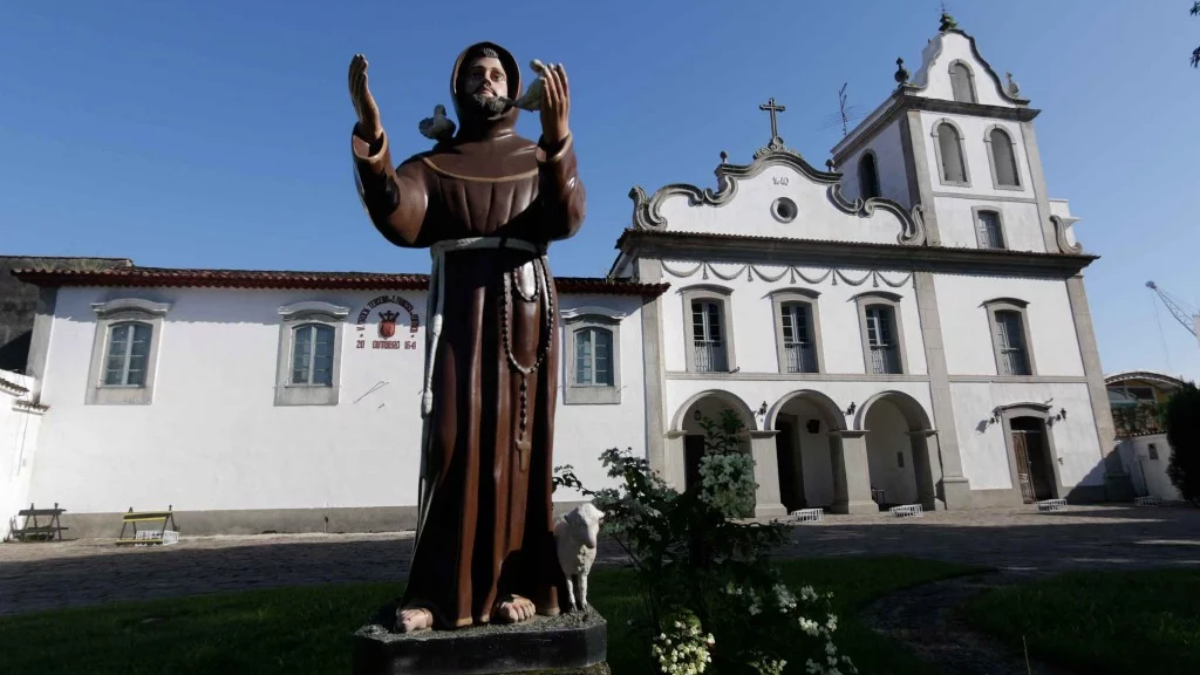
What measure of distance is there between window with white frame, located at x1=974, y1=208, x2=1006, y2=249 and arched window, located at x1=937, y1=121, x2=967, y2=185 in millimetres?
1090

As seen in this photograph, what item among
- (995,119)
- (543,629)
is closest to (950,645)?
(543,629)

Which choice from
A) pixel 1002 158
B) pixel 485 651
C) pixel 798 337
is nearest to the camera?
pixel 485 651

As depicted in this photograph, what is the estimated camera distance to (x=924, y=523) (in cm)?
1318

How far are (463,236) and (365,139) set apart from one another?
1.70ft

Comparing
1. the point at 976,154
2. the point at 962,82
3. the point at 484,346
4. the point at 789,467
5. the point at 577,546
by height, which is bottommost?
the point at 577,546

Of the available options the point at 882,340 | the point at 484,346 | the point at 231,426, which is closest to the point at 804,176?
the point at 882,340

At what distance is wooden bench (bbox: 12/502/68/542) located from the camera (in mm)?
11828

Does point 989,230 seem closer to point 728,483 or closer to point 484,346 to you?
point 728,483

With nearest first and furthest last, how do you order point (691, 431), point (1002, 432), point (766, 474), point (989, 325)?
point (766, 474), point (691, 431), point (1002, 432), point (989, 325)

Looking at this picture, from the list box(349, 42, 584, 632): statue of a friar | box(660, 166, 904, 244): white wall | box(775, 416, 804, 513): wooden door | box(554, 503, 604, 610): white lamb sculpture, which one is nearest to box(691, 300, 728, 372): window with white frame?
box(660, 166, 904, 244): white wall

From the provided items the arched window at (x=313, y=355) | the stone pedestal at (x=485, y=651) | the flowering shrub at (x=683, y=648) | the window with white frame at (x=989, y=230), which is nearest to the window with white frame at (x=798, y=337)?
the window with white frame at (x=989, y=230)

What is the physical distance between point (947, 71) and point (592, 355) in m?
14.8

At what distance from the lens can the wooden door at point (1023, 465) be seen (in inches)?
660

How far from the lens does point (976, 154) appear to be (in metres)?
19.1
